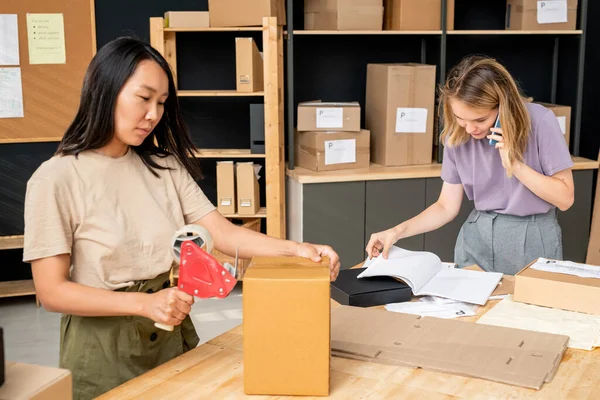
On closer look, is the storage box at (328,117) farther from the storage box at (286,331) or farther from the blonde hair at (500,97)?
the storage box at (286,331)

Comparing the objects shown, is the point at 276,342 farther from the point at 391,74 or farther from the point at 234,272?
the point at 391,74

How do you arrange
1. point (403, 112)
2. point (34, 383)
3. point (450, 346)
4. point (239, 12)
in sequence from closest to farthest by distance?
1. point (34, 383)
2. point (450, 346)
3. point (239, 12)
4. point (403, 112)

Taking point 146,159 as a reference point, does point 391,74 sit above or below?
above

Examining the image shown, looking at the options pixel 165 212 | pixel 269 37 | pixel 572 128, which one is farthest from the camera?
pixel 572 128

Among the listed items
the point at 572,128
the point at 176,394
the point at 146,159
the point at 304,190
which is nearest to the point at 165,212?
the point at 146,159

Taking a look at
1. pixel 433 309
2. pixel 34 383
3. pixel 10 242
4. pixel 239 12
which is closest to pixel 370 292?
pixel 433 309

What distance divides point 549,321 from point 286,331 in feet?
2.64

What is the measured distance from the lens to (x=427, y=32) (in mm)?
4129

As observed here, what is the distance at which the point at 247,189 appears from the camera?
13.7 feet

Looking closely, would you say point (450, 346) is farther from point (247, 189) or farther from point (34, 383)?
point (247, 189)

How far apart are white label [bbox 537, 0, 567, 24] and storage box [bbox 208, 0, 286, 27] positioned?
1.62 meters

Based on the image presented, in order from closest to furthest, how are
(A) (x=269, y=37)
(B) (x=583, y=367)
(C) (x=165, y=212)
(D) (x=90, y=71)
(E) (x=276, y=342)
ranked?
1. (E) (x=276, y=342)
2. (B) (x=583, y=367)
3. (D) (x=90, y=71)
4. (C) (x=165, y=212)
5. (A) (x=269, y=37)

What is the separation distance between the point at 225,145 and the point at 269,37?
936 millimetres

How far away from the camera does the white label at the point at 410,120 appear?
4.10m
